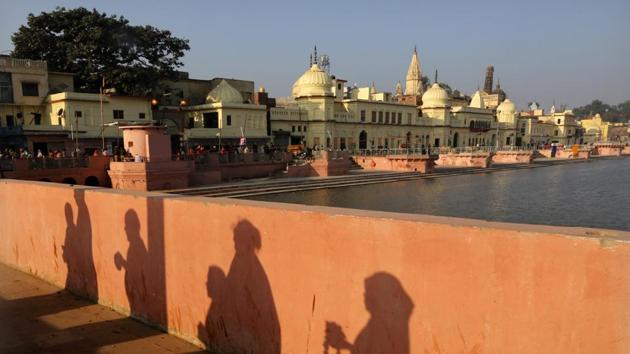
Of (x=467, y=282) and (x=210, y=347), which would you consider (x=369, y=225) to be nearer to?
(x=467, y=282)

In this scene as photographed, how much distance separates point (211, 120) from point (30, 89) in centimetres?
1282

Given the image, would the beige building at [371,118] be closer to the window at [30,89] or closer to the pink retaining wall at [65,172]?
the window at [30,89]

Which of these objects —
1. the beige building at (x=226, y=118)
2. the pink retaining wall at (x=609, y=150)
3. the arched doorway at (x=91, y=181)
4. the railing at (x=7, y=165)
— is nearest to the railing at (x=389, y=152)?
the beige building at (x=226, y=118)

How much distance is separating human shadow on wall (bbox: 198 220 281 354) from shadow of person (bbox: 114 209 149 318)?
3.69 feet

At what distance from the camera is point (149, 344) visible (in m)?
4.50

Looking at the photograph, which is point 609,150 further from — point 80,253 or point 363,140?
point 80,253

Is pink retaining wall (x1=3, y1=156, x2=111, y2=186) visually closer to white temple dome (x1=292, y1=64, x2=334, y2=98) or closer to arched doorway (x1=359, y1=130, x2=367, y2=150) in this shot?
white temple dome (x1=292, y1=64, x2=334, y2=98)

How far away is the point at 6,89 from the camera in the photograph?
26.5 meters

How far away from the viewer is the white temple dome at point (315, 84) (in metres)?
44.1

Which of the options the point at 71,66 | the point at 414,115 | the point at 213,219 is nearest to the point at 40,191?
the point at 213,219

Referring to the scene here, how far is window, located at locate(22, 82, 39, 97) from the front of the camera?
89.4 ft

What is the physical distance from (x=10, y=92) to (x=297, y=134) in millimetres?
23872

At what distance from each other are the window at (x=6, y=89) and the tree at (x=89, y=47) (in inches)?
176

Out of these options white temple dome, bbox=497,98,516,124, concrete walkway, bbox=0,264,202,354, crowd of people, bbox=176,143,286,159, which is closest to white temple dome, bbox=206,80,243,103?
crowd of people, bbox=176,143,286,159
